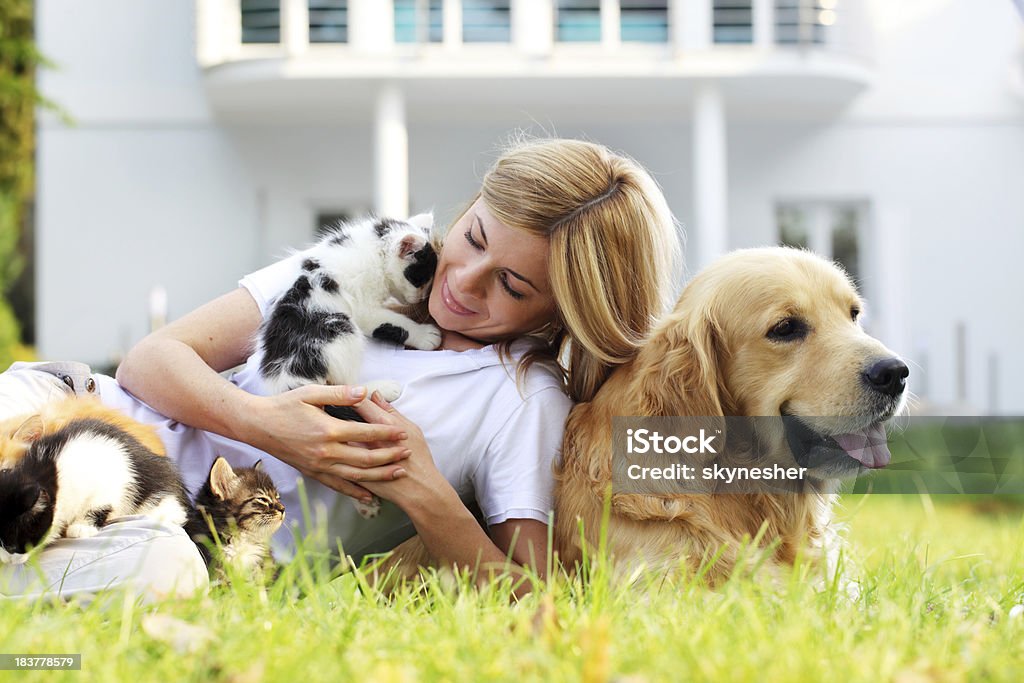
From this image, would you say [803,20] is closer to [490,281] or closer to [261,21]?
[261,21]

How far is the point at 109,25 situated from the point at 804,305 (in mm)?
15604

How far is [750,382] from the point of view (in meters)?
2.87

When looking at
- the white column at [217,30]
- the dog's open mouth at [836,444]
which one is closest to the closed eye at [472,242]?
the dog's open mouth at [836,444]

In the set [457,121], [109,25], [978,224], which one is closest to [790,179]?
[978,224]

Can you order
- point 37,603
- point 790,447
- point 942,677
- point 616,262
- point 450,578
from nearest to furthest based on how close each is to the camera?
point 942,677, point 37,603, point 450,578, point 790,447, point 616,262

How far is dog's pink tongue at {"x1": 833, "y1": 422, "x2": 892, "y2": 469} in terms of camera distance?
2.70 metres

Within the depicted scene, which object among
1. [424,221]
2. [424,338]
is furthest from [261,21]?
[424,338]

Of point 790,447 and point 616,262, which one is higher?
point 616,262

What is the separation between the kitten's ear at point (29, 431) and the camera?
269cm

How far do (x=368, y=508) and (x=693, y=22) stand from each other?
42.7 ft

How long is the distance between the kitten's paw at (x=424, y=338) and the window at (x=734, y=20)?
1297 centimetres

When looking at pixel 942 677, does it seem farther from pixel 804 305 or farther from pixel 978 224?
pixel 978 224

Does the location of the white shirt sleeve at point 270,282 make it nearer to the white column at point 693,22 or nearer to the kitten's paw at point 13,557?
the kitten's paw at point 13,557

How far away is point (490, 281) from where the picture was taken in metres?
3.20
